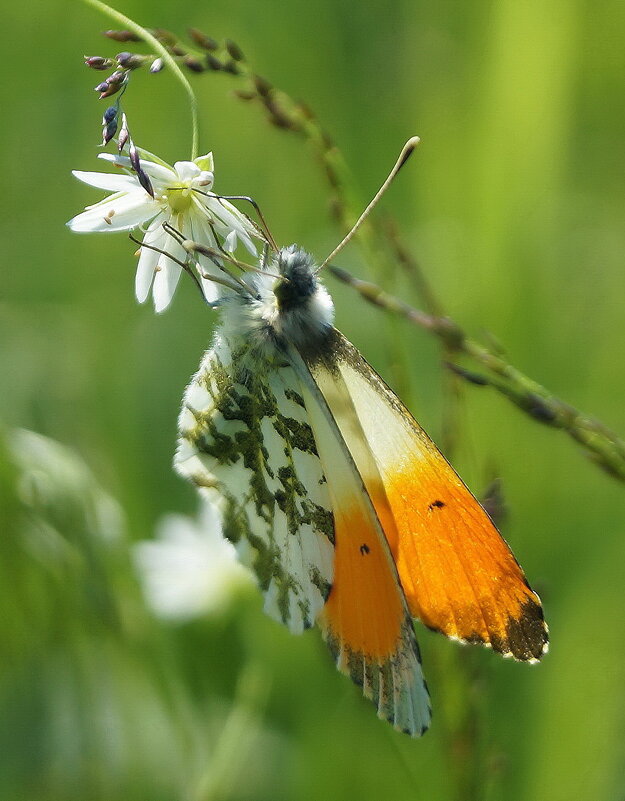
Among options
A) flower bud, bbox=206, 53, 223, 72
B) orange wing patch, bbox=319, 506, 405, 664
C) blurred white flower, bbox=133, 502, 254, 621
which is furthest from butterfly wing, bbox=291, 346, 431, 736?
blurred white flower, bbox=133, 502, 254, 621

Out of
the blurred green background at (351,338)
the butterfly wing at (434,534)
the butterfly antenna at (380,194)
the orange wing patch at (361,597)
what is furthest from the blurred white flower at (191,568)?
the butterfly antenna at (380,194)

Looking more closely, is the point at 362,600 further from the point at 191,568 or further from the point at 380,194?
the point at 191,568

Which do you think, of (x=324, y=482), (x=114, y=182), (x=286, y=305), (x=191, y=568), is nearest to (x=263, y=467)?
(x=324, y=482)

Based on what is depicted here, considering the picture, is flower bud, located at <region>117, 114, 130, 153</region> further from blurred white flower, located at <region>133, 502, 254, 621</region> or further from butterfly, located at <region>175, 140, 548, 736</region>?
blurred white flower, located at <region>133, 502, 254, 621</region>

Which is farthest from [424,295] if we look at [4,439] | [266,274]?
[4,439]

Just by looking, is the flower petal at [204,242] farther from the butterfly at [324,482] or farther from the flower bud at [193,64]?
the flower bud at [193,64]

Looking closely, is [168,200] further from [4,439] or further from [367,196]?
[367,196]

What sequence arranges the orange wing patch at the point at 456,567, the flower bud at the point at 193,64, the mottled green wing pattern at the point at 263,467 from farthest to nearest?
1. the mottled green wing pattern at the point at 263,467
2. the orange wing patch at the point at 456,567
3. the flower bud at the point at 193,64
